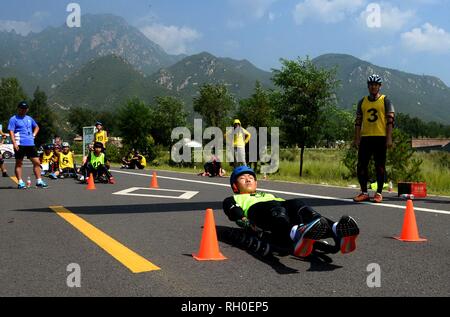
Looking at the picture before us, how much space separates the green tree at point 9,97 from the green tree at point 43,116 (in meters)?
4.04

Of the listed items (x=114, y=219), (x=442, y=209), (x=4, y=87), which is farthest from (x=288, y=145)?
(x=4, y=87)

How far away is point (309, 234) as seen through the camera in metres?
3.77

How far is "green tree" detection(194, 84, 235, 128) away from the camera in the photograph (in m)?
44.7

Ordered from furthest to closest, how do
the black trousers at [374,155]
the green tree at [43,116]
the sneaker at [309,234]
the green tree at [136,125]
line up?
the green tree at [43,116] → the green tree at [136,125] → the black trousers at [374,155] → the sneaker at [309,234]

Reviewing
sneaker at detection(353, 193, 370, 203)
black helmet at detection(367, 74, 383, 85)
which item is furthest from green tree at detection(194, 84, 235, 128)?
sneaker at detection(353, 193, 370, 203)

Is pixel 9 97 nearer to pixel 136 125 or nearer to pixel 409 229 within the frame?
pixel 136 125

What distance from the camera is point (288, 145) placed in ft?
80.6

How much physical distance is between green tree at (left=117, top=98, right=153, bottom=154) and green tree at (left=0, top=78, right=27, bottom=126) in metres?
67.9

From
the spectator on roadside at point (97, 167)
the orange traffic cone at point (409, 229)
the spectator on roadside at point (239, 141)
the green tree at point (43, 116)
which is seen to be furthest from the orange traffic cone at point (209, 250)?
the green tree at point (43, 116)

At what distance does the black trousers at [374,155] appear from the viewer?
8812 mm

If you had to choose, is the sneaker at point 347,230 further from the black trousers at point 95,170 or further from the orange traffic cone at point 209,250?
the black trousers at point 95,170

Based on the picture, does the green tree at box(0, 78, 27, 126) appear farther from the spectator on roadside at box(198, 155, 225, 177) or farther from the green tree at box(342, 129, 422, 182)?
the green tree at box(342, 129, 422, 182)
